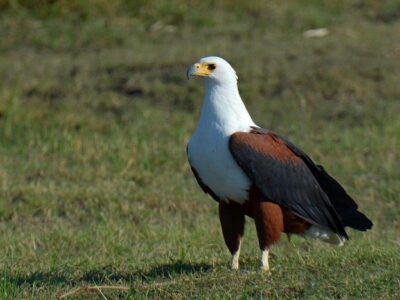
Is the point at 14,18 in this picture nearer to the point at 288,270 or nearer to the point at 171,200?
the point at 171,200

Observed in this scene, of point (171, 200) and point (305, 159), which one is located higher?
point (305, 159)

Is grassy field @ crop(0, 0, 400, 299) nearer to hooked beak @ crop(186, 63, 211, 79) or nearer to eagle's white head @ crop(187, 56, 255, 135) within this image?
eagle's white head @ crop(187, 56, 255, 135)

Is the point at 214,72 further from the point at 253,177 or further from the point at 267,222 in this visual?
the point at 267,222

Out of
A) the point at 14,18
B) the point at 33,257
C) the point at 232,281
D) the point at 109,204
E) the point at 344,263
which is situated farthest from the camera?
the point at 14,18

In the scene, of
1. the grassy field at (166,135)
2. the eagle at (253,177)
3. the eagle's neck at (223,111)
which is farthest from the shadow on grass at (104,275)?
the eagle's neck at (223,111)

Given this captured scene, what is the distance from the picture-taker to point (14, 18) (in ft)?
47.3

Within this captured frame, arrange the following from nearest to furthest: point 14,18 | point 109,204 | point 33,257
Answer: point 33,257 < point 109,204 < point 14,18

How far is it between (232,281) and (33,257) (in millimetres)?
1820

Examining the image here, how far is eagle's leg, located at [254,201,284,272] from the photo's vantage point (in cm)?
601

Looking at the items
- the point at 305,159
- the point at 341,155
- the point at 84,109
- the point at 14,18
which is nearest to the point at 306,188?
the point at 305,159

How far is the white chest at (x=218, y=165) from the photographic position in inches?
234

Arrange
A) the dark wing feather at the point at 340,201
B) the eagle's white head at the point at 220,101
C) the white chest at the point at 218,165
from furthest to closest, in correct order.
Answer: the dark wing feather at the point at 340,201 < the eagle's white head at the point at 220,101 < the white chest at the point at 218,165

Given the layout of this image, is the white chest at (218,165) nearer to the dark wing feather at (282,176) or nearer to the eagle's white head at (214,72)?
the dark wing feather at (282,176)

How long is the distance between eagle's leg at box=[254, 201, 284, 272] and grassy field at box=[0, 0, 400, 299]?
0.18 metres
